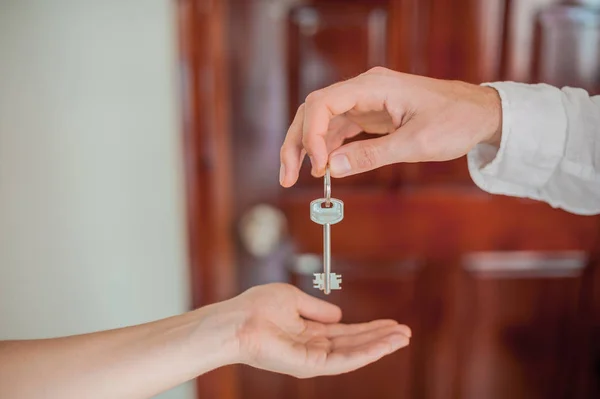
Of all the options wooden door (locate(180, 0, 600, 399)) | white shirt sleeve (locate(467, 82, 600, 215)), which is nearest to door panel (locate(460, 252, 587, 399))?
wooden door (locate(180, 0, 600, 399))

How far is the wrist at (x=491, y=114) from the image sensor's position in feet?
1.83

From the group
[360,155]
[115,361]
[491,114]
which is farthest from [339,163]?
[115,361]

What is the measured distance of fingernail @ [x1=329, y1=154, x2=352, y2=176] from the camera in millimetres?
507

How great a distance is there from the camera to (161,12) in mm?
867

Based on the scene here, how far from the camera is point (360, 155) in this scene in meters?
0.51

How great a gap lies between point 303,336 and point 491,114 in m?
0.30

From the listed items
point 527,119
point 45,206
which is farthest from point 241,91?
point 527,119

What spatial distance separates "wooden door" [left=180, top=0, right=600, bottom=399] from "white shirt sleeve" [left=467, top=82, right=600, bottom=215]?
0.23 metres

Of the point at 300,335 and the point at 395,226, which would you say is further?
the point at 395,226

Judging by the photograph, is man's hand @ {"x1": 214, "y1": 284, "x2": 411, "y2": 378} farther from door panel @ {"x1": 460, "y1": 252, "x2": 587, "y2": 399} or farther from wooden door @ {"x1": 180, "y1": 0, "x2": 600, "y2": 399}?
door panel @ {"x1": 460, "y1": 252, "x2": 587, "y2": 399}

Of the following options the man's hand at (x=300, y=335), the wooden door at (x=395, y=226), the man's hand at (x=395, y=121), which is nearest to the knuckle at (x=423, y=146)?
the man's hand at (x=395, y=121)

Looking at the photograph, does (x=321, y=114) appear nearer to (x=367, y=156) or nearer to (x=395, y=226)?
(x=367, y=156)

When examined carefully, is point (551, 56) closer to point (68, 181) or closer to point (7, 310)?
point (68, 181)

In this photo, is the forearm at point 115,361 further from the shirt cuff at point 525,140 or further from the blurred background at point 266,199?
the shirt cuff at point 525,140
